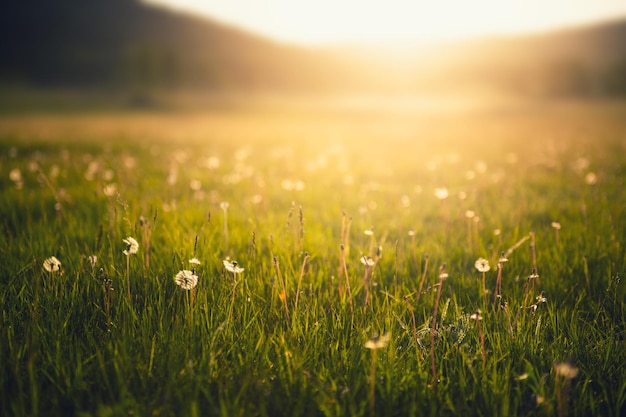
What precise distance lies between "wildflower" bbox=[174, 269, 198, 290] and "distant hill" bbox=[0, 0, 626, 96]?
320 ft

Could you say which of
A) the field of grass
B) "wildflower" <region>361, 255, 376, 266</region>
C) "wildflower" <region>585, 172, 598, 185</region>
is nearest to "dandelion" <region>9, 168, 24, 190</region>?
the field of grass

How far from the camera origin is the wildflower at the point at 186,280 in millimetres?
2064

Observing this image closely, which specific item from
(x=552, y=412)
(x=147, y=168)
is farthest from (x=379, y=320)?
(x=147, y=168)

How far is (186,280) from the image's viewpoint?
7.20ft

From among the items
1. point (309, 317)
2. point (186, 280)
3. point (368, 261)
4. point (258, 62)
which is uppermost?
point (258, 62)

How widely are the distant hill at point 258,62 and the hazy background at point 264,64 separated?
0.36 meters

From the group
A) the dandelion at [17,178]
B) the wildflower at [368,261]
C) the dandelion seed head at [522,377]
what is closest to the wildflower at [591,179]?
the dandelion seed head at [522,377]

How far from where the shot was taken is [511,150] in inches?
450

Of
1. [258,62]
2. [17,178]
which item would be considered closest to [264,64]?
[258,62]

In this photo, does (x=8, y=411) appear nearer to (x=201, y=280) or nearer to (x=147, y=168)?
(x=201, y=280)

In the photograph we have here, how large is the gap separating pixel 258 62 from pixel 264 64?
2764 millimetres

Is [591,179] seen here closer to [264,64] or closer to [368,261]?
[368,261]

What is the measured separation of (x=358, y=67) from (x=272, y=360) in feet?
544

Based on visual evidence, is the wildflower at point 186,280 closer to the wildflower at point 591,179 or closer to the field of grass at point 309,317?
the field of grass at point 309,317
